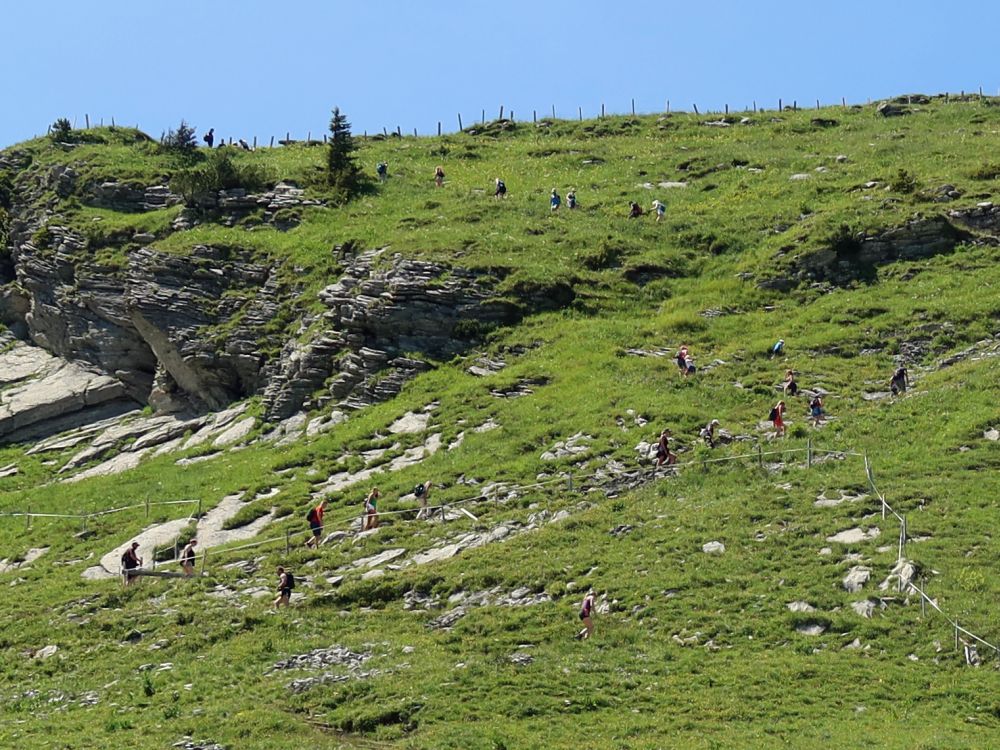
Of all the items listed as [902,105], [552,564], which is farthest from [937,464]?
[902,105]

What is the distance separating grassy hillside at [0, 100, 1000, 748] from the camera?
3234 centimetres

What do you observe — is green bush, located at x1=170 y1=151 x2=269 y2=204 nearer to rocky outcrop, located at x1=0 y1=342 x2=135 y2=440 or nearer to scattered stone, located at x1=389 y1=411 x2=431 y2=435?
rocky outcrop, located at x1=0 y1=342 x2=135 y2=440

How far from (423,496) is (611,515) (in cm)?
746

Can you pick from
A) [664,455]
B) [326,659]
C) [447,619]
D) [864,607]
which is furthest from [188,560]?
[864,607]

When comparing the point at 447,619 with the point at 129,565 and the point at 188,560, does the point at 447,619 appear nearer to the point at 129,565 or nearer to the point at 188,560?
the point at 188,560

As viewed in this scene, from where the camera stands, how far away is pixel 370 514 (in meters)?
47.5

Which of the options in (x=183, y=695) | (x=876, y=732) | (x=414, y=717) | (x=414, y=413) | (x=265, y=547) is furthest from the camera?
(x=414, y=413)

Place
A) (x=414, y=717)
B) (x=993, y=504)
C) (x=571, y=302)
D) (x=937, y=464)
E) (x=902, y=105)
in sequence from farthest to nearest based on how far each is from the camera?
(x=902, y=105)
(x=571, y=302)
(x=937, y=464)
(x=993, y=504)
(x=414, y=717)

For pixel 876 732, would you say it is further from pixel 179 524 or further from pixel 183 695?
pixel 179 524

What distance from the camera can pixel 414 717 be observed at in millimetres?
32312

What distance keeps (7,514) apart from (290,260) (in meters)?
20.5

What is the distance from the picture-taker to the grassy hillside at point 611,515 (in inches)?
1273

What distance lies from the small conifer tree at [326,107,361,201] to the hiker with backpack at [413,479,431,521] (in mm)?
34268

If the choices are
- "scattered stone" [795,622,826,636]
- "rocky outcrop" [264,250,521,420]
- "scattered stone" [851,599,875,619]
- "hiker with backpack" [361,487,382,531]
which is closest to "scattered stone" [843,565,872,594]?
"scattered stone" [851,599,875,619]
